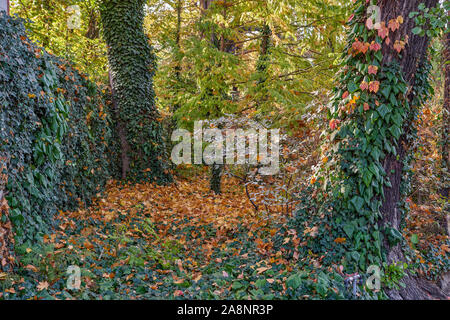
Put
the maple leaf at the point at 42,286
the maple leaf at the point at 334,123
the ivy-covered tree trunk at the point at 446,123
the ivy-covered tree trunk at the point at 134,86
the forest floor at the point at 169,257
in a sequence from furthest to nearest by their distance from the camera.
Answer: the ivy-covered tree trunk at the point at 134,86 → the ivy-covered tree trunk at the point at 446,123 → the maple leaf at the point at 334,123 → the forest floor at the point at 169,257 → the maple leaf at the point at 42,286

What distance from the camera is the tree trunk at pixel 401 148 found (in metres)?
4.27

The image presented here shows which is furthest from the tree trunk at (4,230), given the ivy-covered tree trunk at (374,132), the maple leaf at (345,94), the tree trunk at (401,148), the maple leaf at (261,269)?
the tree trunk at (401,148)

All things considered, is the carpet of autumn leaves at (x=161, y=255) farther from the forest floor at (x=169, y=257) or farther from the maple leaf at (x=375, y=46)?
the maple leaf at (x=375, y=46)

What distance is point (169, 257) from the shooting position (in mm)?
5176

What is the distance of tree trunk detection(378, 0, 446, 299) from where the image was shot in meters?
4.27

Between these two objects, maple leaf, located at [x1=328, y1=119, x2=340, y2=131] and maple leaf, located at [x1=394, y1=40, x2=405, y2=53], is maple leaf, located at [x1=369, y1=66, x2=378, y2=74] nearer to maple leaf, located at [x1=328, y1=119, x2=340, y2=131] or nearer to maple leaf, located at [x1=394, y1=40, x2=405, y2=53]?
maple leaf, located at [x1=394, y1=40, x2=405, y2=53]

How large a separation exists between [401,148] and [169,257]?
3.76m

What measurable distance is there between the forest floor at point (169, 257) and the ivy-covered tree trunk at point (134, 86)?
1642mm

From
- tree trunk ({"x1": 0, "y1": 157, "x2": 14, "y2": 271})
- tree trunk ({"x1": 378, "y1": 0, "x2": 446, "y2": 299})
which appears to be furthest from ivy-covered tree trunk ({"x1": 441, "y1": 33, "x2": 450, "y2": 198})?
tree trunk ({"x1": 0, "y1": 157, "x2": 14, "y2": 271})

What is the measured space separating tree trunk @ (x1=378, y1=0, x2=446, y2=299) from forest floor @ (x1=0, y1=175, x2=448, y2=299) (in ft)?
3.03

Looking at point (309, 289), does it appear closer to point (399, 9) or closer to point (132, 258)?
point (132, 258)

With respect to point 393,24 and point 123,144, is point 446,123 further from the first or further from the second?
point 123,144
